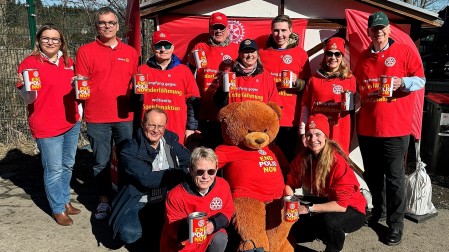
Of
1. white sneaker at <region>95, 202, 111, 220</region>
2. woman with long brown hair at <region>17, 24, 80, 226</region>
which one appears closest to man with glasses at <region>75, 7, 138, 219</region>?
woman with long brown hair at <region>17, 24, 80, 226</region>

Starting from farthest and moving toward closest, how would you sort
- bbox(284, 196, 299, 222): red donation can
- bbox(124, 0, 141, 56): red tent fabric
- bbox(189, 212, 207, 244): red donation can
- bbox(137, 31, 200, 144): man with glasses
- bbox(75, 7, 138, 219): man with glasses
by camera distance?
bbox(124, 0, 141, 56): red tent fabric → bbox(137, 31, 200, 144): man with glasses → bbox(75, 7, 138, 219): man with glasses → bbox(284, 196, 299, 222): red donation can → bbox(189, 212, 207, 244): red donation can

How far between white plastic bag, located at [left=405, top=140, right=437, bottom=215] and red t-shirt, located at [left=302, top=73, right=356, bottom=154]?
0.91 meters

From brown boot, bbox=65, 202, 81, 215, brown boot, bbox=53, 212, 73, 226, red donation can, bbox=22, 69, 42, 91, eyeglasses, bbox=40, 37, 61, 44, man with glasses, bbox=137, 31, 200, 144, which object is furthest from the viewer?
brown boot, bbox=65, 202, 81, 215

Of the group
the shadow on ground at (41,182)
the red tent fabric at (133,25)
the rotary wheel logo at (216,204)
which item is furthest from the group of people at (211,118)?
the red tent fabric at (133,25)

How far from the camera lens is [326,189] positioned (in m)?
3.71

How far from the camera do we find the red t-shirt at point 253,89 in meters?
4.32

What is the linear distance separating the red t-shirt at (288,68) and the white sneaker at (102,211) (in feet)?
7.08

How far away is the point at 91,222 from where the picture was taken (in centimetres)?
459

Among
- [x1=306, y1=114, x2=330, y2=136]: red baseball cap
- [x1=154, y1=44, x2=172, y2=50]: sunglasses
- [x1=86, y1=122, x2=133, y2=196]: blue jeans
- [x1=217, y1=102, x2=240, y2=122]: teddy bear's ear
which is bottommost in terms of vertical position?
[x1=86, y1=122, x2=133, y2=196]: blue jeans

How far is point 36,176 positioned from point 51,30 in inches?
114

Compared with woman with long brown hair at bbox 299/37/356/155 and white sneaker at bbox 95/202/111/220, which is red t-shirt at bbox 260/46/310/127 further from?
white sneaker at bbox 95/202/111/220

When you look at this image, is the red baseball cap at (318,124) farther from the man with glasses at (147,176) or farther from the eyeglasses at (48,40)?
the eyeglasses at (48,40)

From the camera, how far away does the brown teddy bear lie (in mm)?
3598

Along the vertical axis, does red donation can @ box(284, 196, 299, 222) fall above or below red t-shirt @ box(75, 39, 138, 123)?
below
